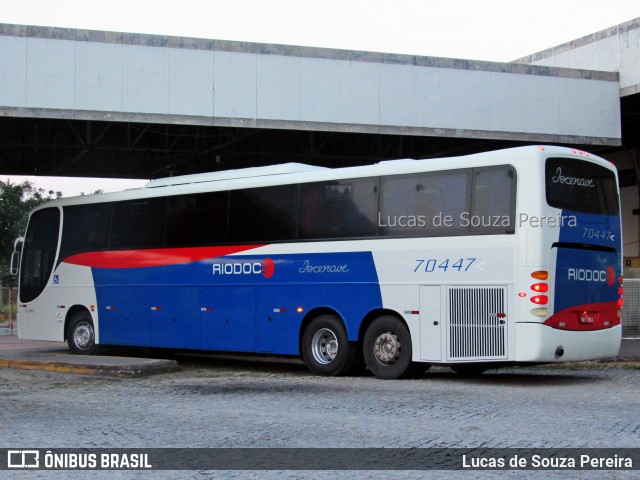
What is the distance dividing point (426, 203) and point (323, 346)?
3.19m

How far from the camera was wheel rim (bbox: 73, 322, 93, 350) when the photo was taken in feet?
66.2

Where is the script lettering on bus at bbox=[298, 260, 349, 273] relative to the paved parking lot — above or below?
above

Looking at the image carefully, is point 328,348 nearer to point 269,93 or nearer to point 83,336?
point 83,336

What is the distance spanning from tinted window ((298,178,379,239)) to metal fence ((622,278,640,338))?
35.6 ft

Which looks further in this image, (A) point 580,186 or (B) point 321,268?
(B) point 321,268

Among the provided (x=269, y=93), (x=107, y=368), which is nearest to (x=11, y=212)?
(x=269, y=93)

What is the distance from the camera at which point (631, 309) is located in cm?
2384

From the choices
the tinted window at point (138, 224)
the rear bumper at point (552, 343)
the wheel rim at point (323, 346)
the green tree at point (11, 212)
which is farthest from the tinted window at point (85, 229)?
the green tree at point (11, 212)

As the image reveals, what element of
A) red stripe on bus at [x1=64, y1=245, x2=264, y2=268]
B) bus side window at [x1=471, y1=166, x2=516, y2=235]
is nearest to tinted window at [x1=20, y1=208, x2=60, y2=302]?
red stripe on bus at [x1=64, y1=245, x2=264, y2=268]

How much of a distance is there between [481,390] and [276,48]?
47.0 ft

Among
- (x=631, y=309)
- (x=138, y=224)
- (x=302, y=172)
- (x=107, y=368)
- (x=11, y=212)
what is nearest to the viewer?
(x=107, y=368)

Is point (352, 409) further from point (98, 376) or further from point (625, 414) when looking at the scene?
point (98, 376)

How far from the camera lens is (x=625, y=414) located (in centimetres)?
1027

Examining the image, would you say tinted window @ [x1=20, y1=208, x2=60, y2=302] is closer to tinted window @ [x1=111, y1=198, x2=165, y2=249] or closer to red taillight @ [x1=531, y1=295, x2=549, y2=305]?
tinted window @ [x1=111, y1=198, x2=165, y2=249]
